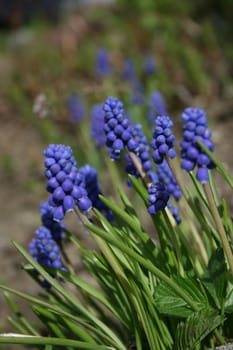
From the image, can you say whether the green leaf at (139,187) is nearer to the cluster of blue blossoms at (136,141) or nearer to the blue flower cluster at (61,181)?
the cluster of blue blossoms at (136,141)

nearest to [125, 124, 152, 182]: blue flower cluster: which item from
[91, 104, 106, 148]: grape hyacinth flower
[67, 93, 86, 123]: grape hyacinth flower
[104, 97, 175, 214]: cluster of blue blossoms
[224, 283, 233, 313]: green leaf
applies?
[104, 97, 175, 214]: cluster of blue blossoms

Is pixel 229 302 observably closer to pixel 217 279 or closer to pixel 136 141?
pixel 217 279

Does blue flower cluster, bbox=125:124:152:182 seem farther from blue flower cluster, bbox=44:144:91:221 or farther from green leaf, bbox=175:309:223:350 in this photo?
green leaf, bbox=175:309:223:350

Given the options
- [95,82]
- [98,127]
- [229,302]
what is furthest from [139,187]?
[95,82]

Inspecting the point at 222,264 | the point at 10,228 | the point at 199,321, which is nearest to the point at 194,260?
the point at 222,264

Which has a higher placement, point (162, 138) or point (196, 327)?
point (162, 138)
